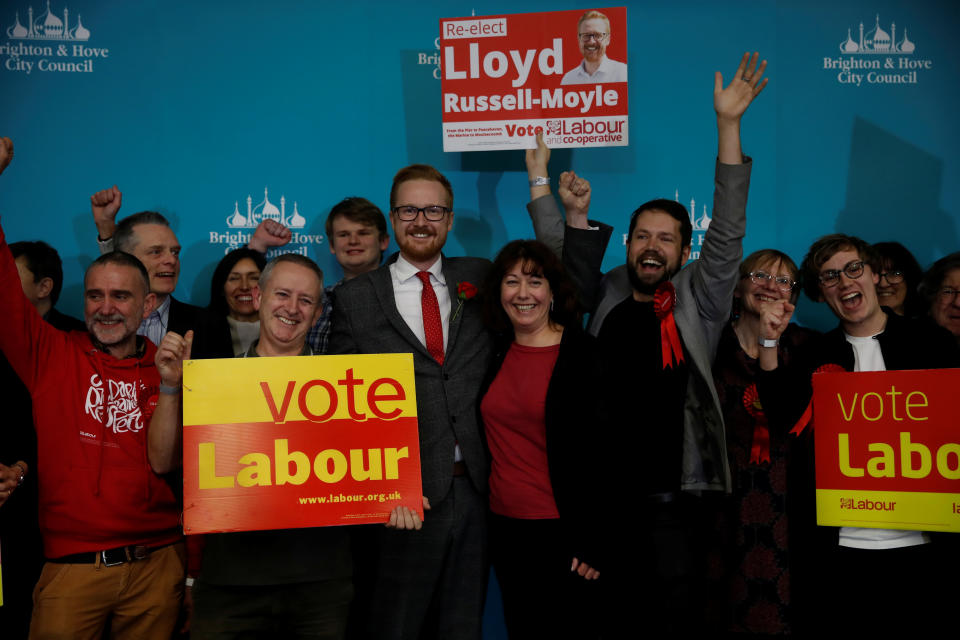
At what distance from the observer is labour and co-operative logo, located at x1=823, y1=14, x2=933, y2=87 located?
4.04 meters

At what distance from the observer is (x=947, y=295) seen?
9.83ft

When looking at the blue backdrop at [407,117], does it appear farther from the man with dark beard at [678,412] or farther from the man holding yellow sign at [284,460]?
the man holding yellow sign at [284,460]

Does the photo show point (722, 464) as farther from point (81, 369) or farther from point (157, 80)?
point (157, 80)

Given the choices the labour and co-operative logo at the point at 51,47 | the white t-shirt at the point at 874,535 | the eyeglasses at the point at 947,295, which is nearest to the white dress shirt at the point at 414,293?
the white t-shirt at the point at 874,535

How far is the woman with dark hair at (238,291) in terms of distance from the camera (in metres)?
3.48

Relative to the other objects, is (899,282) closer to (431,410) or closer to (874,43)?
(874,43)

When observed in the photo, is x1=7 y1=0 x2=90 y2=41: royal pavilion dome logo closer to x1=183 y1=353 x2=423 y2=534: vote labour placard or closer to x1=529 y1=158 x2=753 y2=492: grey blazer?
x1=183 y1=353 x2=423 y2=534: vote labour placard

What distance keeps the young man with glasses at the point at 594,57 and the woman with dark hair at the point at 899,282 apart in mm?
1441

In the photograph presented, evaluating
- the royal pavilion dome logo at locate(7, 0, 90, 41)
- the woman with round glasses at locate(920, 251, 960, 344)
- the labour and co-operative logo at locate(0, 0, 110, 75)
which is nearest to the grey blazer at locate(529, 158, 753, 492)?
the woman with round glasses at locate(920, 251, 960, 344)

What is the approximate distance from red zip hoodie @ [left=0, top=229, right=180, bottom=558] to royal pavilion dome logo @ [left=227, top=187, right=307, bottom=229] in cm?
174

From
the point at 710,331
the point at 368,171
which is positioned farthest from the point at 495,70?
the point at 710,331

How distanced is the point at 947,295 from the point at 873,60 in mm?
1661

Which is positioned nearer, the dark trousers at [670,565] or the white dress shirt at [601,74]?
the dark trousers at [670,565]

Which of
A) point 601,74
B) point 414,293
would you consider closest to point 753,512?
point 414,293
